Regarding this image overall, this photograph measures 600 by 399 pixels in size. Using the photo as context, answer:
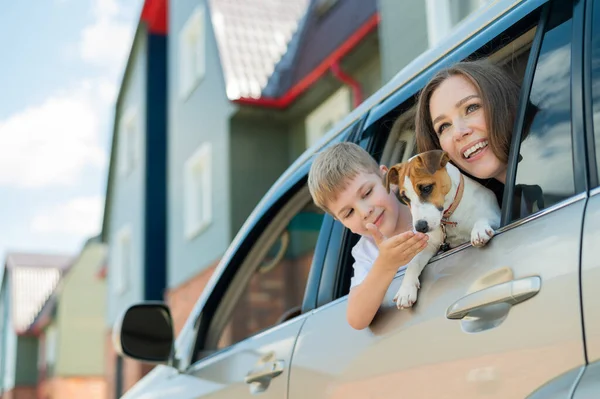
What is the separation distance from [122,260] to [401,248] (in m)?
19.9

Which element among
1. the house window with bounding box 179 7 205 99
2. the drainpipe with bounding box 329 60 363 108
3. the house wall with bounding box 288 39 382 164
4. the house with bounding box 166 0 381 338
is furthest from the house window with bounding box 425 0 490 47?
the house window with bounding box 179 7 205 99

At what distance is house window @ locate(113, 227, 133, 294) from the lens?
21094 mm

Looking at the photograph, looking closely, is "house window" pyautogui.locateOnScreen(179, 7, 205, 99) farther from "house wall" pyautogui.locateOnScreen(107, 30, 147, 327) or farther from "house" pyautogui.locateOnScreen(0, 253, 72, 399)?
"house" pyautogui.locateOnScreen(0, 253, 72, 399)

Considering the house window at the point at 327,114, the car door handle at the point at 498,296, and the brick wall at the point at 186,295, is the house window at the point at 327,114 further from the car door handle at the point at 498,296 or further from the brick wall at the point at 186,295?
the car door handle at the point at 498,296

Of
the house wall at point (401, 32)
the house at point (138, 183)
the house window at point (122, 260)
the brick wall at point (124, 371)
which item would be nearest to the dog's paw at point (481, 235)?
the house wall at point (401, 32)

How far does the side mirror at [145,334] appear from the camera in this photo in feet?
11.9

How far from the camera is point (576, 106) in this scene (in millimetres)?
1828

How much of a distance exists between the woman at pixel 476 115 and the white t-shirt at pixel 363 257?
1.25ft

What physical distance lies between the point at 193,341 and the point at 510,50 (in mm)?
1880

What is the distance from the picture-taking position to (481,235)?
1926mm

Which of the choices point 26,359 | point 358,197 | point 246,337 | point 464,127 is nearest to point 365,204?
point 358,197

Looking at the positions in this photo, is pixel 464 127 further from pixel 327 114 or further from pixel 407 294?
pixel 327 114

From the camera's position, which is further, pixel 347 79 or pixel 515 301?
pixel 347 79

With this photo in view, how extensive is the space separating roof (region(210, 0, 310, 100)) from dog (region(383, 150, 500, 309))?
1268 centimetres
